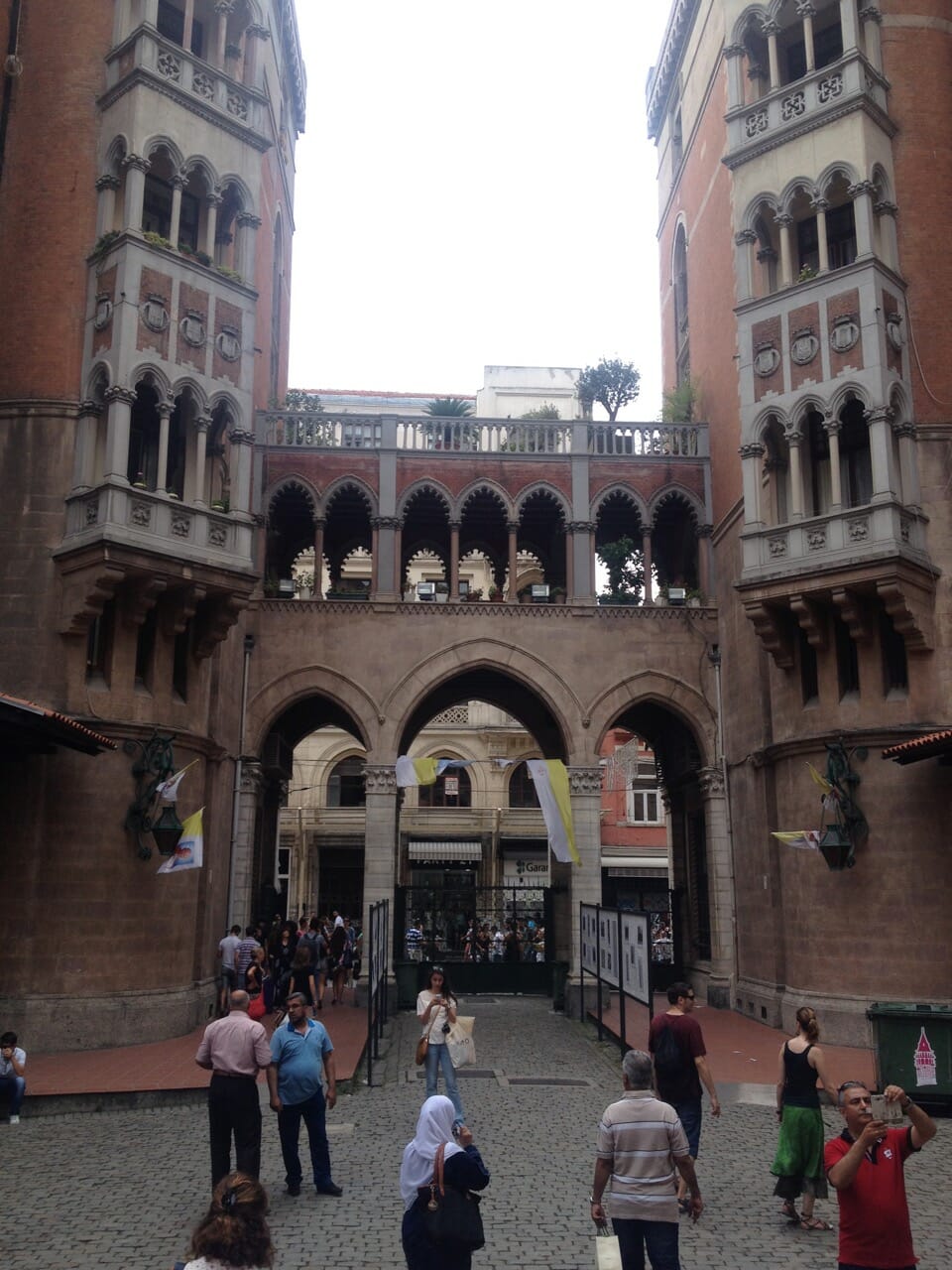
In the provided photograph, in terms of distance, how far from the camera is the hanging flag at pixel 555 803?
24.6 metres

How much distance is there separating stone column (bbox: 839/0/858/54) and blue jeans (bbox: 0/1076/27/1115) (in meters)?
22.7

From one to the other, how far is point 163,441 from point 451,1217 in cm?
1730

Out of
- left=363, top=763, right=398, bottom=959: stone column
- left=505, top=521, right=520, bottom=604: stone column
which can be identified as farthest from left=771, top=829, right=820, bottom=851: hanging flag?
left=505, top=521, right=520, bottom=604: stone column

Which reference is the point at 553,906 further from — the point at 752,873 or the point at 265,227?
the point at 265,227

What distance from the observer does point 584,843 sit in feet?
88.5

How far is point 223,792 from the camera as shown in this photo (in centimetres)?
2492

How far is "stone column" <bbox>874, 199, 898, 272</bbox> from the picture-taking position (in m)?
22.7

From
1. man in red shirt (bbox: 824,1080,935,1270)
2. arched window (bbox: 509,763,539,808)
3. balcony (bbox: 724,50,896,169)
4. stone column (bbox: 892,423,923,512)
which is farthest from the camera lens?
arched window (bbox: 509,763,539,808)

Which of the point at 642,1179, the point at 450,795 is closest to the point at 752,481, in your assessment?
the point at 642,1179

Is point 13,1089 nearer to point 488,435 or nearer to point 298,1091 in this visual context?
point 298,1091

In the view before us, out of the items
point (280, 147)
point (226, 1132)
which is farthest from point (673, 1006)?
point (280, 147)

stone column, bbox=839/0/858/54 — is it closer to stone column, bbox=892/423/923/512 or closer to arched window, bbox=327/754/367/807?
stone column, bbox=892/423/923/512

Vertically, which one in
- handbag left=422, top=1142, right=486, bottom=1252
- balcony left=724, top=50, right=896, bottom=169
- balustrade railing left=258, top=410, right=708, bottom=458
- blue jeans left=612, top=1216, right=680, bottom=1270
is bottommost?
blue jeans left=612, top=1216, right=680, bottom=1270

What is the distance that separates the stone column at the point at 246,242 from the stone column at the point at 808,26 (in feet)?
37.5
